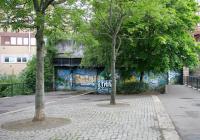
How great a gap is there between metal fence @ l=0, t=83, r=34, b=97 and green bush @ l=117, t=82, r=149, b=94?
7.98 metres

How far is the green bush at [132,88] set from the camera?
3042 cm

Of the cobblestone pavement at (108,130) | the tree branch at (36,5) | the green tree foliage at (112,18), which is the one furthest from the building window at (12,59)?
the tree branch at (36,5)

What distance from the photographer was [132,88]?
30484 mm

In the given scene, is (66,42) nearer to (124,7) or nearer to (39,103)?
(124,7)

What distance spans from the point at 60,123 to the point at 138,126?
2428mm

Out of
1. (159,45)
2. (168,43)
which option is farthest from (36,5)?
(168,43)

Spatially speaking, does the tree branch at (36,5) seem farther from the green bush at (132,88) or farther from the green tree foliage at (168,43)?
the green bush at (132,88)

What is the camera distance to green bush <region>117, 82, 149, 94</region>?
1198 inches

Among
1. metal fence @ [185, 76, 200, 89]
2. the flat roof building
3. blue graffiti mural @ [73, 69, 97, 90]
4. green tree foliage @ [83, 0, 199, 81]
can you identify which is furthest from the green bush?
the flat roof building

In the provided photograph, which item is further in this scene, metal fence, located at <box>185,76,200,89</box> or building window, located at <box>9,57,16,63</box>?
building window, located at <box>9,57,16,63</box>

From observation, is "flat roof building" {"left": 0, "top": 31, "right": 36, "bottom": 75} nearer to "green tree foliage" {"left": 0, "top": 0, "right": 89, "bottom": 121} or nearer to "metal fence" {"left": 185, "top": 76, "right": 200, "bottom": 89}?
"metal fence" {"left": 185, "top": 76, "right": 200, "bottom": 89}

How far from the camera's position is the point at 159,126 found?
12.0m

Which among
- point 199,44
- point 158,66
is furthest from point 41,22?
point 199,44

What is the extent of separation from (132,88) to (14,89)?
9456 mm
